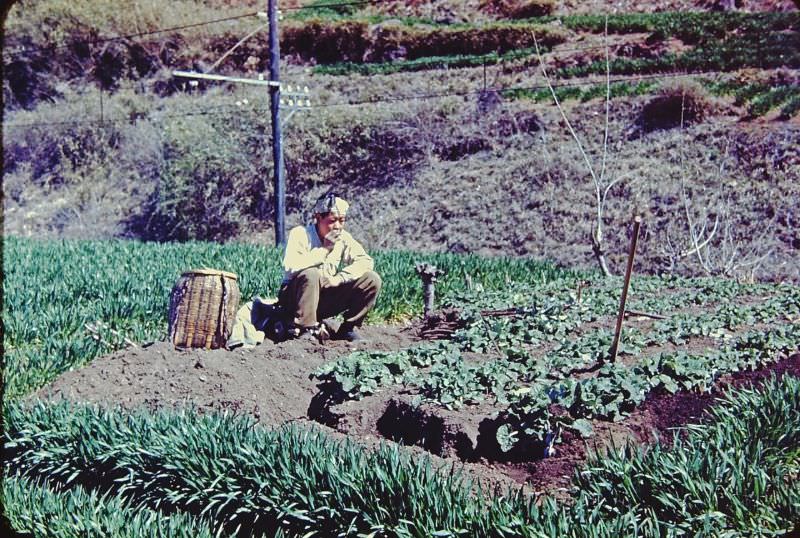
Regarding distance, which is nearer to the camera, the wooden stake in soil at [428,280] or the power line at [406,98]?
the wooden stake in soil at [428,280]

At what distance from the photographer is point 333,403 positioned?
511 cm

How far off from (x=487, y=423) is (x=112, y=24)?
39399mm

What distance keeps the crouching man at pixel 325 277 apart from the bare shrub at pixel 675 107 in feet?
48.6

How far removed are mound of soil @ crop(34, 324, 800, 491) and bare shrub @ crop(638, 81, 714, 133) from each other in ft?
50.9

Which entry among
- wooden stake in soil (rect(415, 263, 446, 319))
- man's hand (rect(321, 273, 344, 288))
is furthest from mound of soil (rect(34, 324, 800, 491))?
wooden stake in soil (rect(415, 263, 446, 319))

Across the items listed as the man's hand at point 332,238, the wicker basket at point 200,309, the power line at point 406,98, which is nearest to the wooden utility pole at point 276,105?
the power line at point 406,98

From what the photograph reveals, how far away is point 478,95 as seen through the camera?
81.4 feet

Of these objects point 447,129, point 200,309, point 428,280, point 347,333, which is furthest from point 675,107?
point 200,309

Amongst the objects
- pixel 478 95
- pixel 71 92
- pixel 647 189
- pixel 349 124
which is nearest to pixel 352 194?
pixel 349 124

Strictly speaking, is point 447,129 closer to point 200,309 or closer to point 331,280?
point 331,280

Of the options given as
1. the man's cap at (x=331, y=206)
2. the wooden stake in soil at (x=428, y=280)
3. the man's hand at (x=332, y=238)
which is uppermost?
the man's cap at (x=331, y=206)

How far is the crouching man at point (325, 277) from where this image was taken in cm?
673

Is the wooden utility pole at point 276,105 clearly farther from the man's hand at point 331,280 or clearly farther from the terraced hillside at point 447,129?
the man's hand at point 331,280

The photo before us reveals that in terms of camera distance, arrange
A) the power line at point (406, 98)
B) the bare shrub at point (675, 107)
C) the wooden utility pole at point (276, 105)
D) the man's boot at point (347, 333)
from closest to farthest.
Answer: the man's boot at point (347, 333) → the wooden utility pole at point (276, 105) → the bare shrub at point (675, 107) → the power line at point (406, 98)
